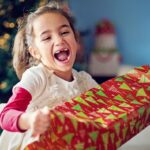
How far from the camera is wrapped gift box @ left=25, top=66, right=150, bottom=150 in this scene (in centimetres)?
67

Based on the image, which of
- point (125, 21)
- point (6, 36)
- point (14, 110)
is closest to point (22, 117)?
point (14, 110)

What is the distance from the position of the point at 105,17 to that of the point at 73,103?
2956 mm

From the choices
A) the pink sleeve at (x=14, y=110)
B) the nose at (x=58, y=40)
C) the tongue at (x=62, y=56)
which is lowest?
the pink sleeve at (x=14, y=110)

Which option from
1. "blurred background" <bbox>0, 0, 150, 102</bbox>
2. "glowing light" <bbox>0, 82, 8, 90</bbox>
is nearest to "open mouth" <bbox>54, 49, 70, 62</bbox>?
"glowing light" <bbox>0, 82, 8, 90</bbox>

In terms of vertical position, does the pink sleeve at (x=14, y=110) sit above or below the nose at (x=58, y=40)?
below

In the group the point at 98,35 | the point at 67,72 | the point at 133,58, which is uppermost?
the point at 67,72

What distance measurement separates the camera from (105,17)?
3.64 m

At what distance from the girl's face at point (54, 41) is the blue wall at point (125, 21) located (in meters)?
2.64

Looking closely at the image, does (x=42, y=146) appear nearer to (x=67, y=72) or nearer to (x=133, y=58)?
(x=67, y=72)

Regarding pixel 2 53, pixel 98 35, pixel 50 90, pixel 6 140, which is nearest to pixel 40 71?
pixel 50 90

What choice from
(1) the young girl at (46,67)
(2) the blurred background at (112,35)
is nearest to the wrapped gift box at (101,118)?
(1) the young girl at (46,67)

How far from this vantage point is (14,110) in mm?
753

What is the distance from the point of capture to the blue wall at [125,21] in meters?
3.52

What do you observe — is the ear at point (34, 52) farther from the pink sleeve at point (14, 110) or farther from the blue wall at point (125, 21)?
the blue wall at point (125, 21)
